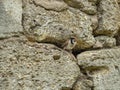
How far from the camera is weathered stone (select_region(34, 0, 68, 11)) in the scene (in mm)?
1728

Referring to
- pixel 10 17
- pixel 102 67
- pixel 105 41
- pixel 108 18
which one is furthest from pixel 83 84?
pixel 10 17

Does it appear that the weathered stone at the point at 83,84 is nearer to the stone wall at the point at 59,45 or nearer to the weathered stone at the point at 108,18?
the stone wall at the point at 59,45

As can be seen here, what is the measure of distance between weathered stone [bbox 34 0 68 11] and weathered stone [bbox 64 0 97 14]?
48 millimetres

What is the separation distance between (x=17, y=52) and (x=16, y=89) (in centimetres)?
18

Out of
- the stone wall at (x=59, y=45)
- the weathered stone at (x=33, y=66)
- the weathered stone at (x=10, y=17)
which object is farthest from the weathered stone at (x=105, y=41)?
the weathered stone at (x=10, y=17)

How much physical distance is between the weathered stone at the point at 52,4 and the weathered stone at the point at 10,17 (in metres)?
0.12

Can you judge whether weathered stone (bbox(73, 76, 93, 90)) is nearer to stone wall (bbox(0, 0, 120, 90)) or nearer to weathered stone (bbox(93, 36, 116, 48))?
stone wall (bbox(0, 0, 120, 90))

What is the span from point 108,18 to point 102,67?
0.31m

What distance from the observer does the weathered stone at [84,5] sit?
73.0 inches

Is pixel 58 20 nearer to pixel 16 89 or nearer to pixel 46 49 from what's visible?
pixel 46 49

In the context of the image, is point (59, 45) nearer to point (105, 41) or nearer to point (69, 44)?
point (69, 44)

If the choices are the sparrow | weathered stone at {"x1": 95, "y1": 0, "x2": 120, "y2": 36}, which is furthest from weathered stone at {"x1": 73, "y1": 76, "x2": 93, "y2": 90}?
weathered stone at {"x1": 95, "y1": 0, "x2": 120, "y2": 36}

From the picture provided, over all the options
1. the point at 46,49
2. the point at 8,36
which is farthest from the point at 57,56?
the point at 8,36

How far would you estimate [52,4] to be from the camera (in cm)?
176
